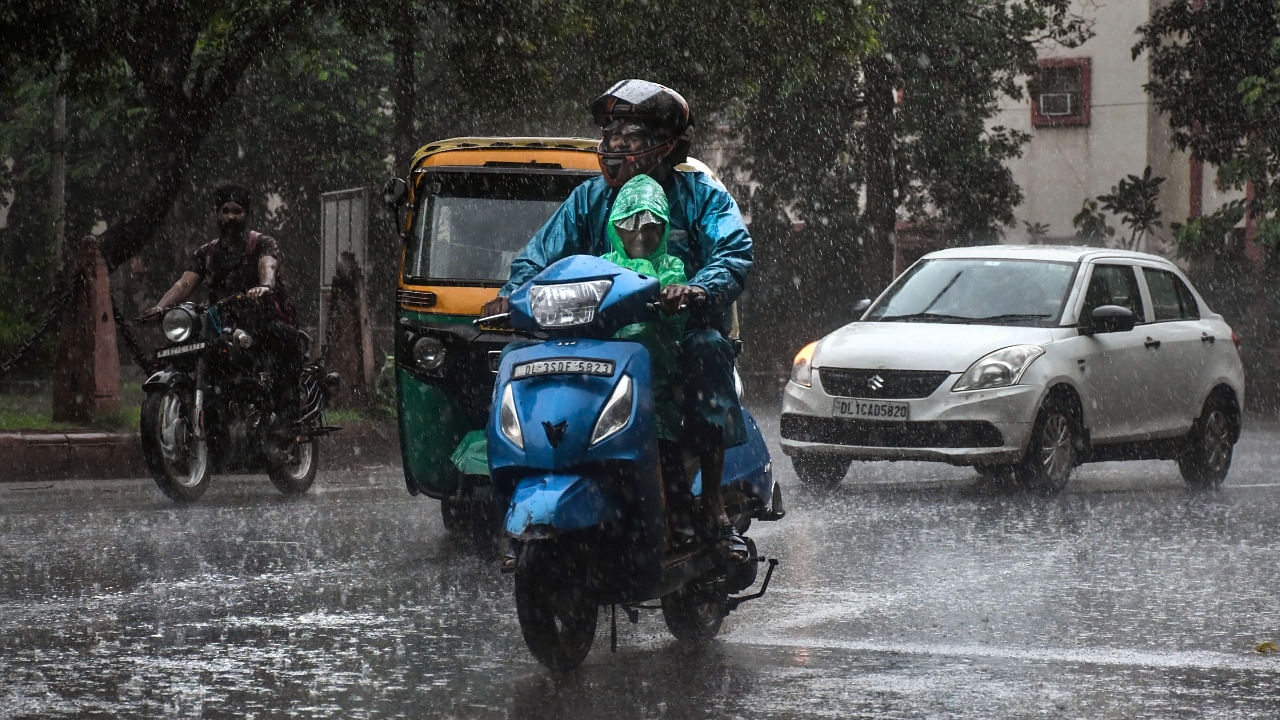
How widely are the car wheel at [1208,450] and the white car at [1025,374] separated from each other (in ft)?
0.04

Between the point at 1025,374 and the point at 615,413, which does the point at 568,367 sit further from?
the point at 1025,374

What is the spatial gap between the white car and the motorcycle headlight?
398cm

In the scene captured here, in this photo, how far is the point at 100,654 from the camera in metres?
6.01

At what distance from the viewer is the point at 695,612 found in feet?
20.7

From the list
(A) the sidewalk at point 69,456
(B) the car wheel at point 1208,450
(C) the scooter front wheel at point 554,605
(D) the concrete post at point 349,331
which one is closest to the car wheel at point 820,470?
(B) the car wheel at point 1208,450

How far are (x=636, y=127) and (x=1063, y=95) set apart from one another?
35.9 meters

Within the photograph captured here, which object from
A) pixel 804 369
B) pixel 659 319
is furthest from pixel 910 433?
pixel 659 319

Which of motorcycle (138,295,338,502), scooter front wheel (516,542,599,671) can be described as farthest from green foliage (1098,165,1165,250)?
scooter front wheel (516,542,599,671)

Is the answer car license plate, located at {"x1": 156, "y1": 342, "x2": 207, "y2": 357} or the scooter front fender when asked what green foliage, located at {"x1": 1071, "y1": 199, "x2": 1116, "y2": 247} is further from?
the scooter front fender

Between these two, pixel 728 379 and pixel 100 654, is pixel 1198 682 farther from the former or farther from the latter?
pixel 100 654

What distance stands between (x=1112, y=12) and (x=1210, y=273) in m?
13.3

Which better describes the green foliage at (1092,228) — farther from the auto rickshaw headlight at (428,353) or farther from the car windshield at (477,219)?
the auto rickshaw headlight at (428,353)

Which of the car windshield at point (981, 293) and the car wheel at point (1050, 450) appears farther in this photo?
the car windshield at point (981, 293)

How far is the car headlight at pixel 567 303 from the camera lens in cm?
553
